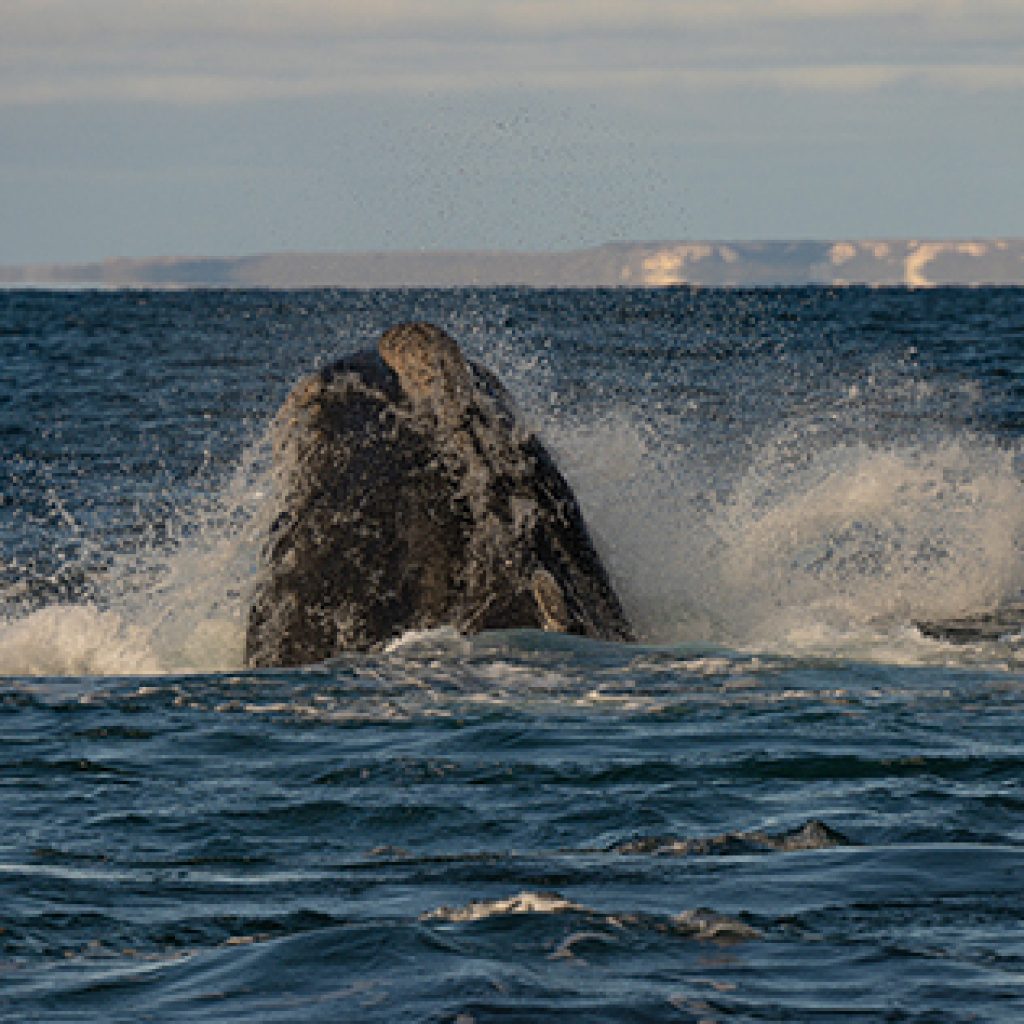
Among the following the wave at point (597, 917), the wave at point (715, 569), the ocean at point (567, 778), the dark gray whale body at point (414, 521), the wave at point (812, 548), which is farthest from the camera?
the wave at point (812, 548)

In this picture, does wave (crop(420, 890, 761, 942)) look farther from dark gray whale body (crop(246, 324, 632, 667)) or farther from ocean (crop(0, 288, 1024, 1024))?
dark gray whale body (crop(246, 324, 632, 667))

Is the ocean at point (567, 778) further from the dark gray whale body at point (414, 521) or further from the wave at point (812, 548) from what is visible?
the dark gray whale body at point (414, 521)

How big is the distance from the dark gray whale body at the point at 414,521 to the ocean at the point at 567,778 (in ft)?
0.59

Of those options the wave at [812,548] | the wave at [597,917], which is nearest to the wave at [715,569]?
the wave at [812,548]

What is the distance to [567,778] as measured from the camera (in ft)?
23.2

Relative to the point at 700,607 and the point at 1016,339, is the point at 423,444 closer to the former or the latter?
the point at 700,607

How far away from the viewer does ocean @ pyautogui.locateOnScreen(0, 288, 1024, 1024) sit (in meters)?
4.55

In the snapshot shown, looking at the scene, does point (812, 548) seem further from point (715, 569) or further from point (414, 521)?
point (414, 521)

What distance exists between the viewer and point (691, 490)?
12664 mm

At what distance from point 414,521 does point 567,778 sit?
7.00 feet

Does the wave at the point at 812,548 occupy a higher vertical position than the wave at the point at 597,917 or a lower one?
higher

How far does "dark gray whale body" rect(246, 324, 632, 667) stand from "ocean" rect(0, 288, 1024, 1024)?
180 millimetres

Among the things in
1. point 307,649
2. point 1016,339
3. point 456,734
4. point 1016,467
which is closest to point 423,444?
point 307,649

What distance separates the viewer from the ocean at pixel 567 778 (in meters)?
4.55
